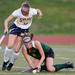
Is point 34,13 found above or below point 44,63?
above

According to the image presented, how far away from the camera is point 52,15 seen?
43.2 meters

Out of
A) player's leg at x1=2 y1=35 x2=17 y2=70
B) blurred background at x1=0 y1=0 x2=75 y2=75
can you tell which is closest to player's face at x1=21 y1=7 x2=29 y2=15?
player's leg at x1=2 y1=35 x2=17 y2=70

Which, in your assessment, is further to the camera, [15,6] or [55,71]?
[15,6]

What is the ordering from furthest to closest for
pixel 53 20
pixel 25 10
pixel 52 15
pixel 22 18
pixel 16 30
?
pixel 52 15, pixel 53 20, pixel 16 30, pixel 22 18, pixel 25 10

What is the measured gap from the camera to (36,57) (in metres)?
16.0

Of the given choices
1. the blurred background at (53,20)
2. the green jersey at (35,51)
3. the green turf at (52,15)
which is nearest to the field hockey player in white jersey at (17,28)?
the green jersey at (35,51)

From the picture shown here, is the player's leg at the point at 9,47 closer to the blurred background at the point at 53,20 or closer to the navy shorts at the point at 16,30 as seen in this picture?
the navy shorts at the point at 16,30

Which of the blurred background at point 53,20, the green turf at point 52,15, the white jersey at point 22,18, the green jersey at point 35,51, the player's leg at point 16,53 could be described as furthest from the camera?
the green turf at point 52,15

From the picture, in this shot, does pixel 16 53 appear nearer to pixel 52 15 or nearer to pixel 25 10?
pixel 25 10

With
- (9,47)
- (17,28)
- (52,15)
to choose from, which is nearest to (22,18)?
(17,28)

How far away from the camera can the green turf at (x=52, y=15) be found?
A: 39.6m

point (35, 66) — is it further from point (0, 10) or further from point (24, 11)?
point (0, 10)

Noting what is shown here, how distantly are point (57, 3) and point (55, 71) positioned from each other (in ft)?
100

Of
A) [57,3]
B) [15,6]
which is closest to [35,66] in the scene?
[15,6]
